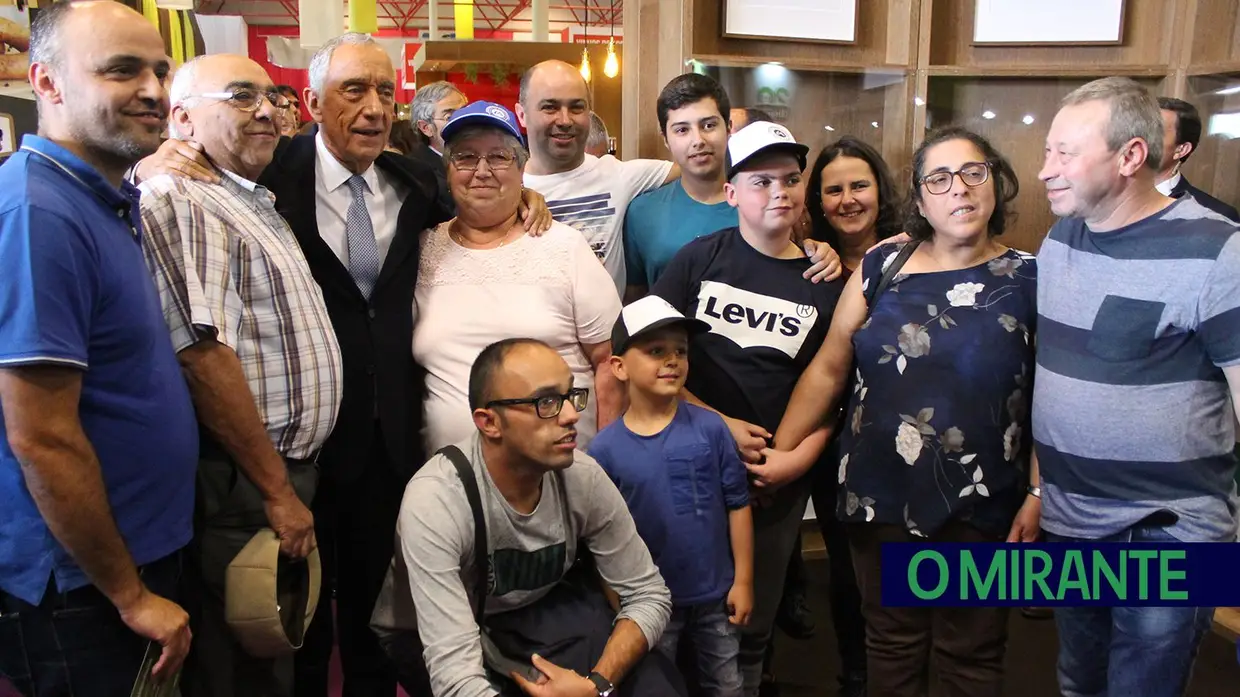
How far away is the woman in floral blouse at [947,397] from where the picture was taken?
1.88 metres

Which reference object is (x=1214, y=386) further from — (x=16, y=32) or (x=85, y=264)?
(x=16, y=32)

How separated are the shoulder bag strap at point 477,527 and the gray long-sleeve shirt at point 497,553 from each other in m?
0.01

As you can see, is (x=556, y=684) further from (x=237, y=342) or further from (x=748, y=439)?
(x=237, y=342)

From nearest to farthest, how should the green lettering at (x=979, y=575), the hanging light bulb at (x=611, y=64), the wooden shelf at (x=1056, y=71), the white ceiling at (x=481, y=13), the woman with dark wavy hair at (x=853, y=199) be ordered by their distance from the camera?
1. the green lettering at (x=979, y=575)
2. the woman with dark wavy hair at (x=853, y=199)
3. the wooden shelf at (x=1056, y=71)
4. the hanging light bulb at (x=611, y=64)
5. the white ceiling at (x=481, y=13)

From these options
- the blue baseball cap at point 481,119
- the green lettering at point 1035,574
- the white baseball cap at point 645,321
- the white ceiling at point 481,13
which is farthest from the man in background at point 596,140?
the white ceiling at point 481,13

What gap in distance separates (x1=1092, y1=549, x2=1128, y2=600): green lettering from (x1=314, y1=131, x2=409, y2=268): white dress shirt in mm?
1705

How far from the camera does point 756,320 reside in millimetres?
2131

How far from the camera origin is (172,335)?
5.38 ft

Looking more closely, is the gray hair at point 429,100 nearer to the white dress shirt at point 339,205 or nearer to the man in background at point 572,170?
the man in background at point 572,170

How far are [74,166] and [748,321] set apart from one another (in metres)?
1.42

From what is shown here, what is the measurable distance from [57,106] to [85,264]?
0.29 metres

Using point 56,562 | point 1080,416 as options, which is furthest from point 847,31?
point 56,562

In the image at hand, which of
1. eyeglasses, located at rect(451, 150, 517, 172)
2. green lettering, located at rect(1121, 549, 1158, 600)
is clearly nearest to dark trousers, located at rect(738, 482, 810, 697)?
green lettering, located at rect(1121, 549, 1158, 600)

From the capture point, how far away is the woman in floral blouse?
1.88 meters
